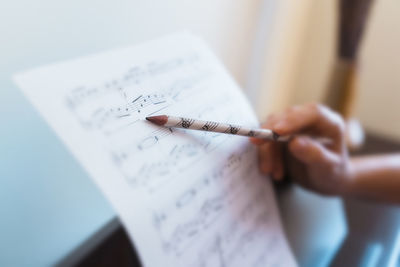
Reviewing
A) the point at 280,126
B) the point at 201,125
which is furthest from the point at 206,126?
the point at 280,126

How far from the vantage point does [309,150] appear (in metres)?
0.42

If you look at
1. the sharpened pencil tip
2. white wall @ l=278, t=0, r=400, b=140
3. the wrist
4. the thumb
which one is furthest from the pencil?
white wall @ l=278, t=0, r=400, b=140

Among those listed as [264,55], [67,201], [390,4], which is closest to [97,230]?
[67,201]

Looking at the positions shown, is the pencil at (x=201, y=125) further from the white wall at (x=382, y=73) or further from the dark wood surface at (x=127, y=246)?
the white wall at (x=382, y=73)

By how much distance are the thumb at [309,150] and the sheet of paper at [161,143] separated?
0.08 meters

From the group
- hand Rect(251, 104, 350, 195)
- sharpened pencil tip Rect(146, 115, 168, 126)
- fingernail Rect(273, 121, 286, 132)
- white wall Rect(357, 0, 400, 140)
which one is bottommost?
white wall Rect(357, 0, 400, 140)

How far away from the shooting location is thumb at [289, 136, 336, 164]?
42 centimetres

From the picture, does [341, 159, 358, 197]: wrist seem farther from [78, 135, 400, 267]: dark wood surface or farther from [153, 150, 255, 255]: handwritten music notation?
[153, 150, 255, 255]: handwritten music notation

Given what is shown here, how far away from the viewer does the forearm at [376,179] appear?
0.50 m

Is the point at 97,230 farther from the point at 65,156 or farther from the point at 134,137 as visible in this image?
the point at 134,137

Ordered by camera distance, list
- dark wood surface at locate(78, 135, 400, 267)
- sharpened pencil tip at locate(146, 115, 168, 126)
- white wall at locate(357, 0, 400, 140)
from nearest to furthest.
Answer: sharpened pencil tip at locate(146, 115, 168, 126)
dark wood surface at locate(78, 135, 400, 267)
white wall at locate(357, 0, 400, 140)

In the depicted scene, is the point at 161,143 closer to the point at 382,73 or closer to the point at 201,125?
the point at 201,125

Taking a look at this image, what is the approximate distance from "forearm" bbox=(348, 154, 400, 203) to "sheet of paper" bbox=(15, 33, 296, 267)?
0.23 m

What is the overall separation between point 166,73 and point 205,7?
0.33 meters
